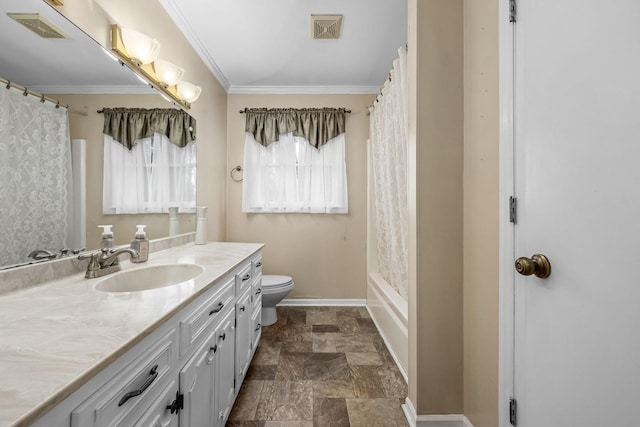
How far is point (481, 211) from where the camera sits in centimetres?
121

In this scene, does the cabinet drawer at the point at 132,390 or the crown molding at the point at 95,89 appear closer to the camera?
the cabinet drawer at the point at 132,390

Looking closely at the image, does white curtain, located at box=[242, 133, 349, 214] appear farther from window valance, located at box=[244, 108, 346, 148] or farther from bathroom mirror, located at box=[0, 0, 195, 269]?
bathroom mirror, located at box=[0, 0, 195, 269]

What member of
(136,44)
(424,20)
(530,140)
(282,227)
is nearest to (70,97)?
(136,44)

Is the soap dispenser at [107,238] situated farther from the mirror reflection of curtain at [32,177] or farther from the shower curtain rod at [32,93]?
the shower curtain rod at [32,93]

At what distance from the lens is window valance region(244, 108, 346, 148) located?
2.99m

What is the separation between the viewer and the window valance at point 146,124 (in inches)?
55.0

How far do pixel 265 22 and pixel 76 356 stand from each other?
2298 mm

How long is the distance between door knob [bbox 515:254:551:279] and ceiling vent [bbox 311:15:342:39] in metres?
2.02

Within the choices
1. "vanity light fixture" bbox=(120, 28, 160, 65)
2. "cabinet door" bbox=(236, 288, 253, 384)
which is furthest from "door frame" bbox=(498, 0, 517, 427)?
"vanity light fixture" bbox=(120, 28, 160, 65)

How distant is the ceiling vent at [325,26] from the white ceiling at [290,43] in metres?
0.03

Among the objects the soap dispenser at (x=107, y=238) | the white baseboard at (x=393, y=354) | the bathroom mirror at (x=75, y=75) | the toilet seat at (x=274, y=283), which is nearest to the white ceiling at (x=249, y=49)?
the bathroom mirror at (x=75, y=75)

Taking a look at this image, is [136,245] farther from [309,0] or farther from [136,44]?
[309,0]

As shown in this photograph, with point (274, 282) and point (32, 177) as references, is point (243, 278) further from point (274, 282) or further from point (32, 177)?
point (32, 177)

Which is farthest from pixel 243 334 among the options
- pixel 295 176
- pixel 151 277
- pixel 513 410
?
pixel 295 176
